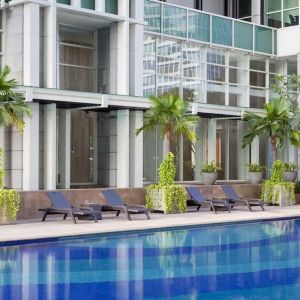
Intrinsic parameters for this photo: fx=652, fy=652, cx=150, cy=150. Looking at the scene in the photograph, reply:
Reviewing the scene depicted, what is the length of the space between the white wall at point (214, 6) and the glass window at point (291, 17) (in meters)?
3.03

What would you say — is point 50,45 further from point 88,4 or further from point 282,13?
point 282,13

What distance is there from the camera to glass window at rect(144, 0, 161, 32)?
80.9 feet

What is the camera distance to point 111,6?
75.5 feet

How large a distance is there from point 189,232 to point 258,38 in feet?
46.1

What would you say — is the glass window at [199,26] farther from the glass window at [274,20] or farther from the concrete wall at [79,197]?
the concrete wall at [79,197]

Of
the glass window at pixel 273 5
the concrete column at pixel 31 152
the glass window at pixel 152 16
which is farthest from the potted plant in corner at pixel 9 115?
the glass window at pixel 273 5

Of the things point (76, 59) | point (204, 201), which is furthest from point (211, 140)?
point (76, 59)

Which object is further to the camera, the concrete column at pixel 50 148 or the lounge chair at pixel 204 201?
the lounge chair at pixel 204 201

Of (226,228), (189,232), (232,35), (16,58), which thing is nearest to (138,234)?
(189,232)

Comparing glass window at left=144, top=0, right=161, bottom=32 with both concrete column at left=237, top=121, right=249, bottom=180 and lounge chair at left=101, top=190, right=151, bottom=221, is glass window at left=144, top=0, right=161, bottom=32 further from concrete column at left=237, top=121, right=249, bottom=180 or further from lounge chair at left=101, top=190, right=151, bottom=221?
lounge chair at left=101, top=190, right=151, bottom=221

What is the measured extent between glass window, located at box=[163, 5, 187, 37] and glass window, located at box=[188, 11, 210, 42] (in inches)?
13.3

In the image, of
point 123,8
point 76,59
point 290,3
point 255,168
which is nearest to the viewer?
point 123,8

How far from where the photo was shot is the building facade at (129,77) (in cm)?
2080

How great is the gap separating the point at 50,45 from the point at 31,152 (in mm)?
3514
